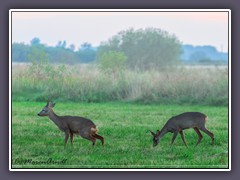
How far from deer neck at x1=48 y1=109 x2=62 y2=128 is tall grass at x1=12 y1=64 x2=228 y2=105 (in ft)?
1.22

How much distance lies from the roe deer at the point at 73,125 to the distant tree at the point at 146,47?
1.34m

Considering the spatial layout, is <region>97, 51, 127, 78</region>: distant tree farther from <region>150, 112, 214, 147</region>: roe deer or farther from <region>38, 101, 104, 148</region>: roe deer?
<region>150, 112, 214, 147</region>: roe deer

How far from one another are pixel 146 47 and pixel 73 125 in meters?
2.07

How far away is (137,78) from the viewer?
17.0m

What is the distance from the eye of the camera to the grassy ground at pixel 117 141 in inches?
616

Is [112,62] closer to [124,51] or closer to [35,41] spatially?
[124,51]

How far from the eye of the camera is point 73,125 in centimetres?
1633

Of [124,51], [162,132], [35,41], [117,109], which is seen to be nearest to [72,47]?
[35,41]

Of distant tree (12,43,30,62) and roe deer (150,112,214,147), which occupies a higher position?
distant tree (12,43,30,62)

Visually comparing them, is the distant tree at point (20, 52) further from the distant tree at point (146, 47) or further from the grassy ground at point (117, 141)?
the distant tree at point (146, 47)

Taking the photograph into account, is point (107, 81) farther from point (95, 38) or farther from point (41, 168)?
point (41, 168)

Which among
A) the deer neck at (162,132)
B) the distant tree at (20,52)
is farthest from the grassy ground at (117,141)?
the distant tree at (20,52)

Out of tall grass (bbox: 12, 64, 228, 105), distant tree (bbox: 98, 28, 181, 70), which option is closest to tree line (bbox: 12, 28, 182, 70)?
distant tree (bbox: 98, 28, 181, 70)

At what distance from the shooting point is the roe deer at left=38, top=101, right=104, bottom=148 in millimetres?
16172
